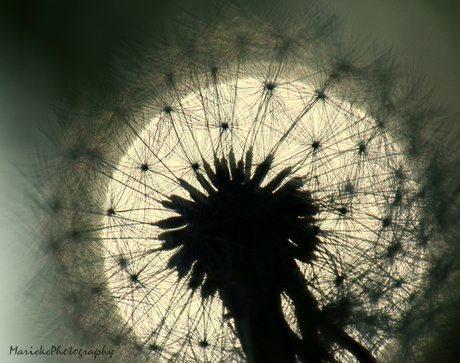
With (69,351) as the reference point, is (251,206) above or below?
below

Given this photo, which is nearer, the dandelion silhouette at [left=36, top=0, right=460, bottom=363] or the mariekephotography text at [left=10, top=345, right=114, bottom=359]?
the dandelion silhouette at [left=36, top=0, right=460, bottom=363]

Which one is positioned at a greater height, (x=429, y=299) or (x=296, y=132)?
(x=296, y=132)

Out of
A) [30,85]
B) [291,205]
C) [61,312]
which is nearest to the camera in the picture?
[291,205]

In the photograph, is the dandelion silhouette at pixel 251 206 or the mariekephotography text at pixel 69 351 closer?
the dandelion silhouette at pixel 251 206

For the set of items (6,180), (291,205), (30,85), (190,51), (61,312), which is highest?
(30,85)

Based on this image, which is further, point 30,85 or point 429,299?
point 30,85

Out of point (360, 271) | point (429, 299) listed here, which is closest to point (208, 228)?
point (360, 271)

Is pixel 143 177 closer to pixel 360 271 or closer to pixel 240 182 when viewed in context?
pixel 240 182

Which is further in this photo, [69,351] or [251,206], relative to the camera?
[69,351]
